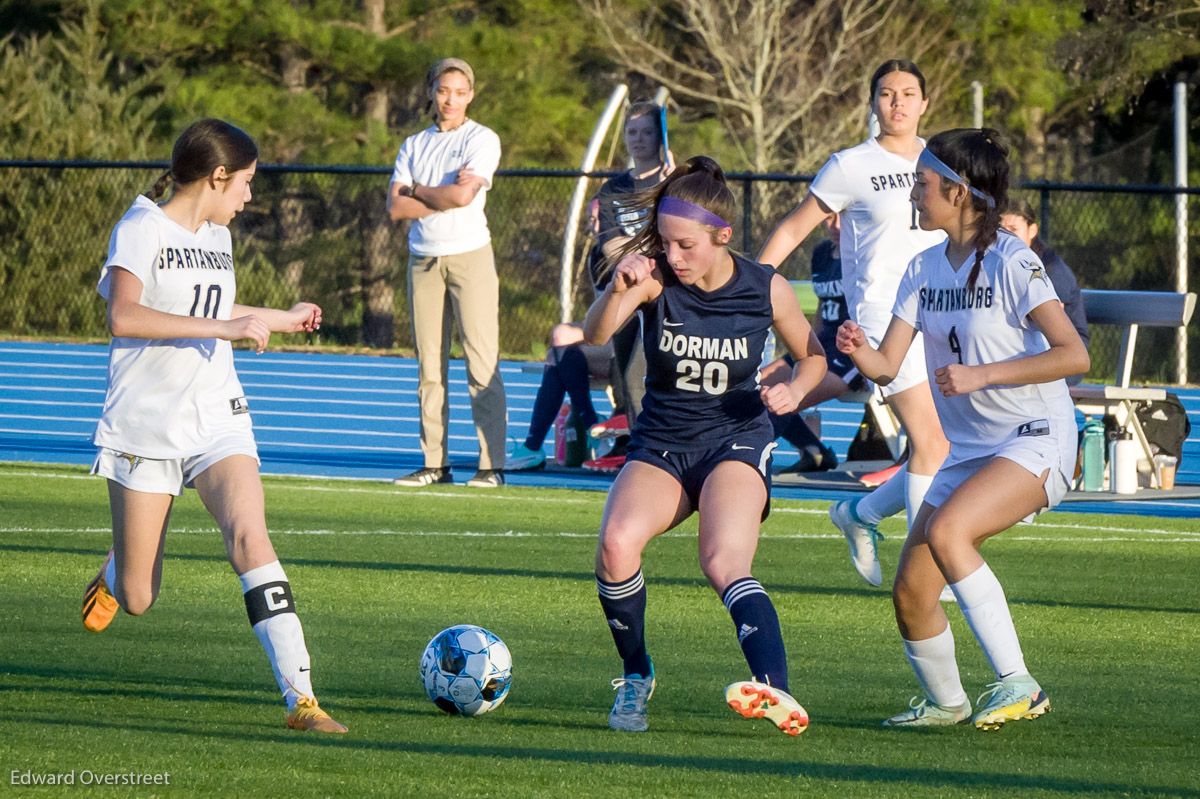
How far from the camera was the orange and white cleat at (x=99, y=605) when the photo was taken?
5336 millimetres

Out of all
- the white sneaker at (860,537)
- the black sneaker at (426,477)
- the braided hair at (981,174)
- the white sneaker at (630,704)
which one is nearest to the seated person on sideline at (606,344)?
the black sneaker at (426,477)

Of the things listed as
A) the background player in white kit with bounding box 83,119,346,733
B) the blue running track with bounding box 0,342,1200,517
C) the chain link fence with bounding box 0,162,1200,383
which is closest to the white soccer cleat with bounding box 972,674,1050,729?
the background player in white kit with bounding box 83,119,346,733

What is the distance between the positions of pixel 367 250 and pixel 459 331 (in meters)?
13.7

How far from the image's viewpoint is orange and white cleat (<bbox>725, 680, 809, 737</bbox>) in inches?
171

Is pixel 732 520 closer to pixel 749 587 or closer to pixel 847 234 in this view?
pixel 749 587

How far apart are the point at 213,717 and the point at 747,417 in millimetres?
1808

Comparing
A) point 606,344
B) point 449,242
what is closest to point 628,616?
point 606,344

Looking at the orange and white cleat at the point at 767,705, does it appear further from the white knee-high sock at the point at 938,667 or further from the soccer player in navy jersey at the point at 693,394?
the white knee-high sock at the point at 938,667

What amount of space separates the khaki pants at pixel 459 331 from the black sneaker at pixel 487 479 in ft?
0.79

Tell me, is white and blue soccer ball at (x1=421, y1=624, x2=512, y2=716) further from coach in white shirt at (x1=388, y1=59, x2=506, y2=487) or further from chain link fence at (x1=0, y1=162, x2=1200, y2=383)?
chain link fence at (x1=0, y1=162, x2=1200, y2=383)

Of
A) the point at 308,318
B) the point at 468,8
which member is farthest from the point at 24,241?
the point at 308,318

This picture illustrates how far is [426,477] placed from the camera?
441 inches

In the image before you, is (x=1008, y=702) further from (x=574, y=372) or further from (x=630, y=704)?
(x=574, y=372)

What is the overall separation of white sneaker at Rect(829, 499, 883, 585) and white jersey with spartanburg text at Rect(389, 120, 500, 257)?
4204mm
